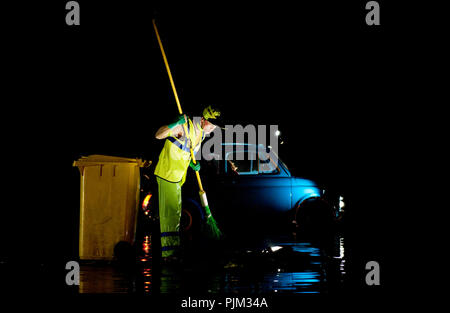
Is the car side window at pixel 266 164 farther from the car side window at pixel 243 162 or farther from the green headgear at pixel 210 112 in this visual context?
the green headgear at pixel 210 112

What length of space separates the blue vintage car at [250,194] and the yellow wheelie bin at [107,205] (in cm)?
271

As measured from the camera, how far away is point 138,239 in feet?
36.8

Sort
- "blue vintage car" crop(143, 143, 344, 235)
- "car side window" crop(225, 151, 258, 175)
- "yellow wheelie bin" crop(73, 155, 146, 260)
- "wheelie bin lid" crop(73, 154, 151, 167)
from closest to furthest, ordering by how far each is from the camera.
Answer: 1. "yellow wheelie bin" crop(73, 155, 146, 260)
2. "wheelie bin lid" crop(73, 154, 151, 167)
3. "blue vintage car" crop(143, 143, 344, 235)
4. "car side window" crop(225, 151, 258, 175)

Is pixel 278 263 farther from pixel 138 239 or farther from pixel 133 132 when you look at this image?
pixel 133 132

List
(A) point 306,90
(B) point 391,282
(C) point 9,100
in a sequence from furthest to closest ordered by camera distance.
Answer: (A) point 306,90
(C) point 9,100
(B) point 391,282

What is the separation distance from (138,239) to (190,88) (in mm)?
7002

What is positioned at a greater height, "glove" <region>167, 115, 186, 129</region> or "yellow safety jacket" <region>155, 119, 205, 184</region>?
"glove" <region>167, 115, 186, 129</region>

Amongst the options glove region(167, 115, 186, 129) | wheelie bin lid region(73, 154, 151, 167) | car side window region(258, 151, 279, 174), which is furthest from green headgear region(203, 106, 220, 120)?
car side window region(258, 151, 279, 174)

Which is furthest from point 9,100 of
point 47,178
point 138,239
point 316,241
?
point 316,241

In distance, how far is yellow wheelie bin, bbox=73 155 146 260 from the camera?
7102 millimetres

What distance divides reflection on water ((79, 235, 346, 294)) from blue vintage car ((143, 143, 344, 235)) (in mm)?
1882

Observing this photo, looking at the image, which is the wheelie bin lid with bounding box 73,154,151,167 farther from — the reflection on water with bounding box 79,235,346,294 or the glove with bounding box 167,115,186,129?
the reflection on water with bounding box 79,235,346,294

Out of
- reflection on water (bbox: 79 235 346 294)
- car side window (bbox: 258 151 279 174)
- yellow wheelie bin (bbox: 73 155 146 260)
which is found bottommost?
reflection on water (bbox: 79 235 346 294)

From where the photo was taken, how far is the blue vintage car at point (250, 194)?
386 inches
